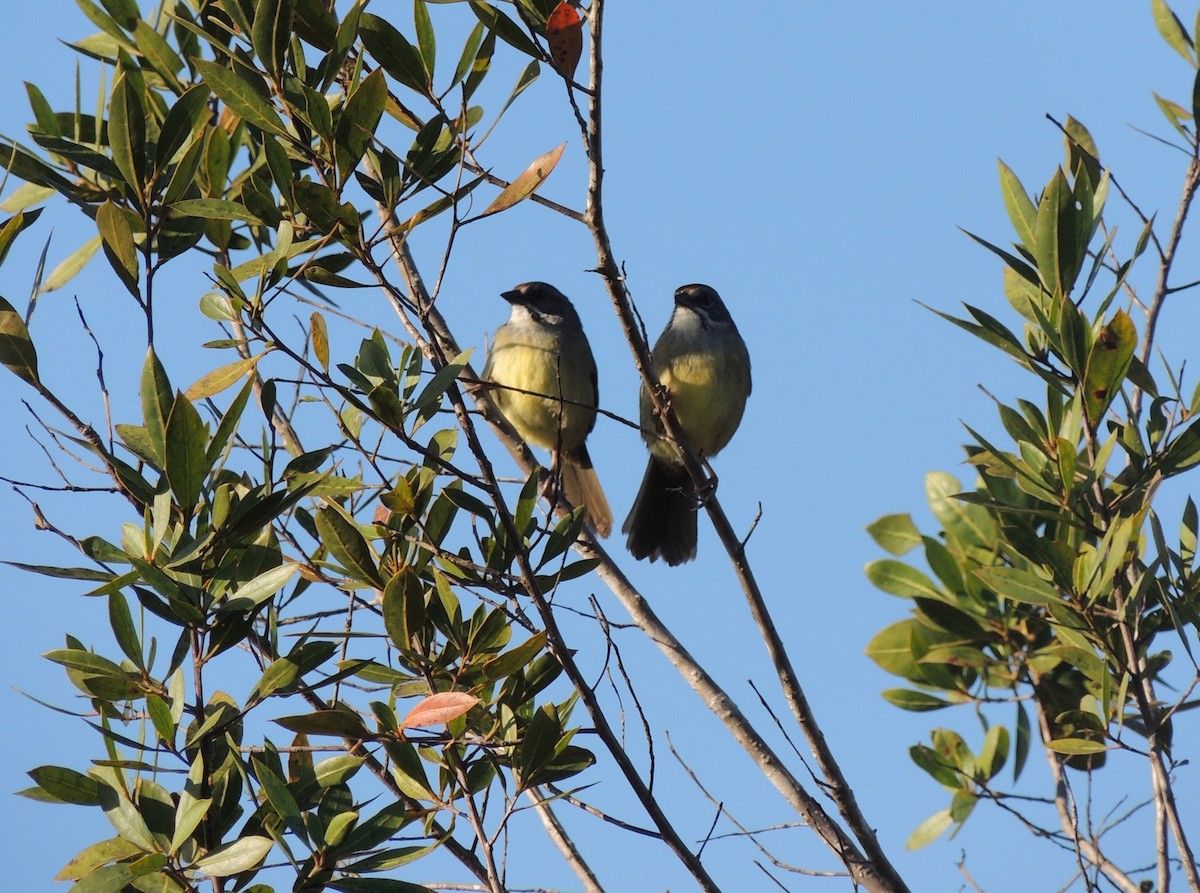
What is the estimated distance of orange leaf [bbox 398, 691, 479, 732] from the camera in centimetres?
273

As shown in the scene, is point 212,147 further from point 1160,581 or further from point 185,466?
point 1160,581

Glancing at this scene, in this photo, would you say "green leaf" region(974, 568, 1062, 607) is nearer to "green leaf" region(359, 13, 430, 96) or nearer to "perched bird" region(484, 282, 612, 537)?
"green leaf" region(359, 13, 430, 96)

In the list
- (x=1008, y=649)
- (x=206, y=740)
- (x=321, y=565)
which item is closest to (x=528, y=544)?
(x=321, y=565)

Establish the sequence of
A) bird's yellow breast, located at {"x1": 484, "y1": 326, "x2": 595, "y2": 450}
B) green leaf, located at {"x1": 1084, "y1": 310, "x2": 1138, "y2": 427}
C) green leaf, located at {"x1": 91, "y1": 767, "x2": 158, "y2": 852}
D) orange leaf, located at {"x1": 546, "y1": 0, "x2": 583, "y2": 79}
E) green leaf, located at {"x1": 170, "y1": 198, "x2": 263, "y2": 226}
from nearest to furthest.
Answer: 1. green leaf, located at {"x1": 91, "y1": 767, "x2": 158, "y2": 852}
2. green leaf, located at {"x1": 170, "y1": 198, "x2": 263, "y2": 226}
3. orange leaf, located at {"x1": 546, "y1": 0, "x2": 583, "y2": 79}
4. green leaf, located at {"x1": 1084, "y1": 310, "x2": 1138, "y2": 427}
5. bird's yellow breast, located at {"x1": 484, "y1": 326, "x2": 595, "y2": 450}

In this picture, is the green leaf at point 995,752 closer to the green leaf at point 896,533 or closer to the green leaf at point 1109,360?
the green leaf at point 896,533

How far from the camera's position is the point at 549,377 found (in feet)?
20.3

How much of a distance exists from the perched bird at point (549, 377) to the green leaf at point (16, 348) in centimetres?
324

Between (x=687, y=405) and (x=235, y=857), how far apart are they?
4285 mm

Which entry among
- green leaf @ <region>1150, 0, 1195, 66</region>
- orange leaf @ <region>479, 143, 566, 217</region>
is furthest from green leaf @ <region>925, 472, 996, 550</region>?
orange leaf @ <region>479, 143, 566, 217</region>

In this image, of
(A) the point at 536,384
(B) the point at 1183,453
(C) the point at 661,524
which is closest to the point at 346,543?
(B) the point at 1183,453

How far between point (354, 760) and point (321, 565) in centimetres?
65

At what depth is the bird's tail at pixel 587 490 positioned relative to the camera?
6719 millimetres

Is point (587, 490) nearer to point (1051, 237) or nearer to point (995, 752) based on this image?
point (995, 752)

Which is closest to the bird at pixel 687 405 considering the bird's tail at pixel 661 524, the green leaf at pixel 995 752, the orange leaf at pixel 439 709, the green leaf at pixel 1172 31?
the bird's tail at pixel 661 524
